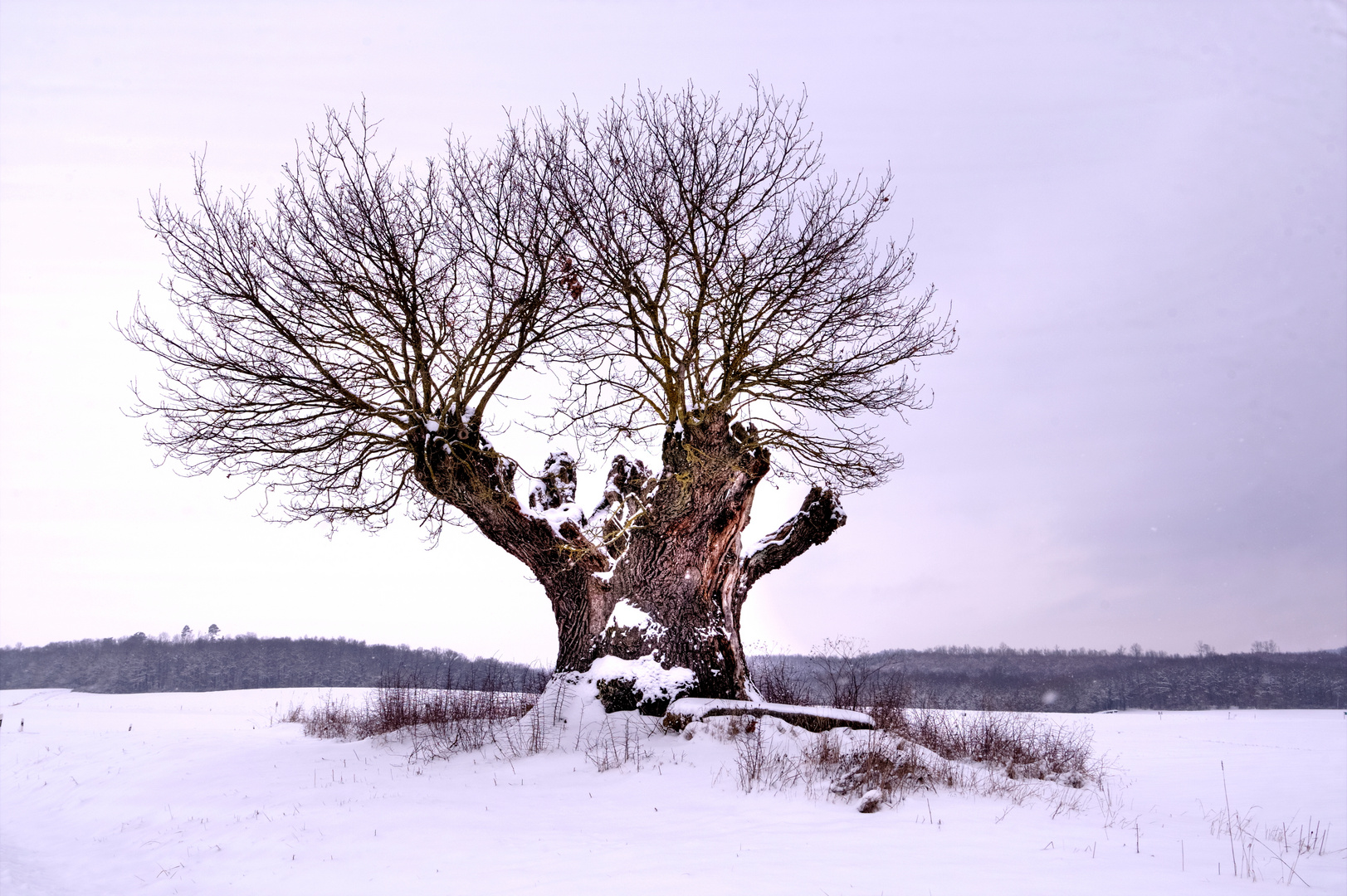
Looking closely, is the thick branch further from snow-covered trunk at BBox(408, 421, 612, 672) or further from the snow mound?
the snow mound

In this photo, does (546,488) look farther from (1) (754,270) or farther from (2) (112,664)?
(2) (112,664)

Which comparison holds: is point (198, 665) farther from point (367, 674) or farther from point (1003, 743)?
point (1003, 743)

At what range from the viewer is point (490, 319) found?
36.9 ft

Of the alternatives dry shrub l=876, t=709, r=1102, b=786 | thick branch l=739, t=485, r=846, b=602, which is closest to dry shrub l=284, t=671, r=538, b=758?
thick branch l=739, t=485, r=846, b=602

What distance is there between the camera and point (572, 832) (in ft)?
19.0

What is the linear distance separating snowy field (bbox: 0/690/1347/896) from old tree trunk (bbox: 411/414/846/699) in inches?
80.7

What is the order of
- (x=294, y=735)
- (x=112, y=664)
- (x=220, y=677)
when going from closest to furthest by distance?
(x=294, y=735) → (x=220, y=677) → (x=112, y=664)

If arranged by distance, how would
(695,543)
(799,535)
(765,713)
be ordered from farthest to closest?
(799,535) → (695,543) → (765,713)

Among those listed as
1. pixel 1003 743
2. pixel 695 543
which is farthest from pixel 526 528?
pixel 1003 743

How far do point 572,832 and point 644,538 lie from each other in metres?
5.95

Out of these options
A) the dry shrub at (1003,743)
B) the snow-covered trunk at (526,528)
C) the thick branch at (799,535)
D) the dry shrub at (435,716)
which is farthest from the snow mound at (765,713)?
the thick branch at (799,535)

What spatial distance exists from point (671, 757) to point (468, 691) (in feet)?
15.8

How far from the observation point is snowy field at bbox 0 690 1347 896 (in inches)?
182

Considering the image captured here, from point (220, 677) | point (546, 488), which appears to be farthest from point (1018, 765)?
point (220, 677)
